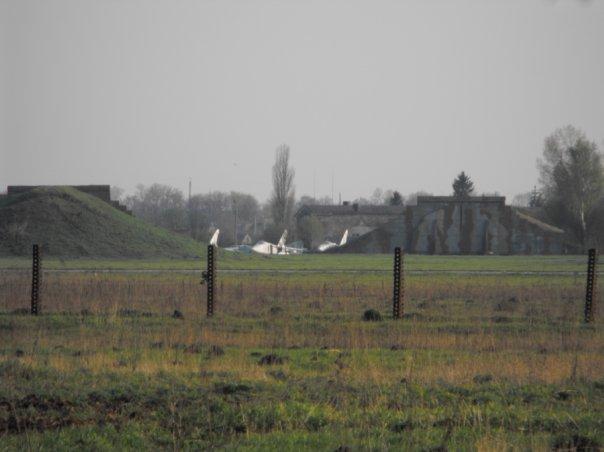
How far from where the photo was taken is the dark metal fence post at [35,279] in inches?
800

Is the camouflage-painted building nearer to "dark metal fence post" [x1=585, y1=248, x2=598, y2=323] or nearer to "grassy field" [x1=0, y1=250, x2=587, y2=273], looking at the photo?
"grassy field" [x1=0, y1=250, x2=587, y2=273]

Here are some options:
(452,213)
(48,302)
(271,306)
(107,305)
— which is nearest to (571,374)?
(271,306)

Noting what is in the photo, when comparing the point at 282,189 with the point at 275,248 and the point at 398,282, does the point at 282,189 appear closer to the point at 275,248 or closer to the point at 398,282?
the point at 275,248

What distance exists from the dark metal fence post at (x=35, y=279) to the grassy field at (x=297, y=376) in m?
0.57

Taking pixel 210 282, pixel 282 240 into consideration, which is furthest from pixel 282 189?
pixel 210 282

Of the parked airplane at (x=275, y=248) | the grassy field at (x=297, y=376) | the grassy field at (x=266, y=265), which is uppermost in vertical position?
the parked airplane at (x=275, y=248)

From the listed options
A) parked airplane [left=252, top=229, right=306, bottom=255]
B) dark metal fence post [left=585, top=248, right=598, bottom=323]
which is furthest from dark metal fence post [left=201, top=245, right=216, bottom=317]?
parked airplane [left=252, top=229, right=306, bottom=255]

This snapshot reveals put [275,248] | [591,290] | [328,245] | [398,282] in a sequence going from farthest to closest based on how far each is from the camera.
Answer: [328,245] → [275,248] → [591,290] → [398,282]

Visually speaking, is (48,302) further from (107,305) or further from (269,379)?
(269,379)

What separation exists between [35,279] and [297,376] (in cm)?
1014

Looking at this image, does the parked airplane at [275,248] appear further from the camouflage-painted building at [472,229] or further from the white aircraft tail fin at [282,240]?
the camouflage-painted building at [472,229]

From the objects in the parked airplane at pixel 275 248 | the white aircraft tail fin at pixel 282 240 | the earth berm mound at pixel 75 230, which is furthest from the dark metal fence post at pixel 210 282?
the white aircraft tail fin at pixel 282 240

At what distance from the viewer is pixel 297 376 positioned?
12.6 m

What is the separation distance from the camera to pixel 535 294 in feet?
93.5
